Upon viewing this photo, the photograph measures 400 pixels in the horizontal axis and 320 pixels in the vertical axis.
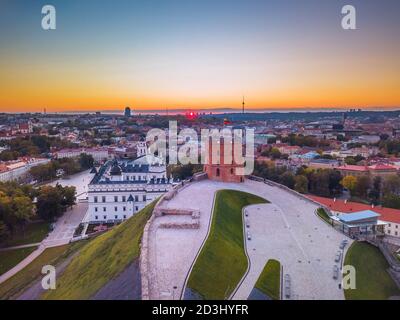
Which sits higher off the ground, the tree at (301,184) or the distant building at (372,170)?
the distant building at (372,170)

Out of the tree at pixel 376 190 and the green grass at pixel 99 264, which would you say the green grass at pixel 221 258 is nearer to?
the green grass at pixel 99 264

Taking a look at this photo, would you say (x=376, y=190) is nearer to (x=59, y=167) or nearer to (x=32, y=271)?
(x=32, y=271)

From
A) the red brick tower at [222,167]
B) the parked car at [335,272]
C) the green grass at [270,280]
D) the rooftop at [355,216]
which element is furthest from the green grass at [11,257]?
the rooftop at [355,216]

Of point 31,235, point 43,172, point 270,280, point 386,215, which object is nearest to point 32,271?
point 31,235

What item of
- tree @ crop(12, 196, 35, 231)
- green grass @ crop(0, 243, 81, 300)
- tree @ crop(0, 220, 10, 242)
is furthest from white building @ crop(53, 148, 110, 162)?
green grass @ crop(0, 243, 81, 300)

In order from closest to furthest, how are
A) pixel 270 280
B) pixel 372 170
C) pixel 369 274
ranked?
pixel 270 280 < pixel 369 274 < pixel 372 170

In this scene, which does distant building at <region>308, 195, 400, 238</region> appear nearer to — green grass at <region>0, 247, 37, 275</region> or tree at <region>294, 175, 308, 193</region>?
tree at <region>294, 175, 308, 193</region>
